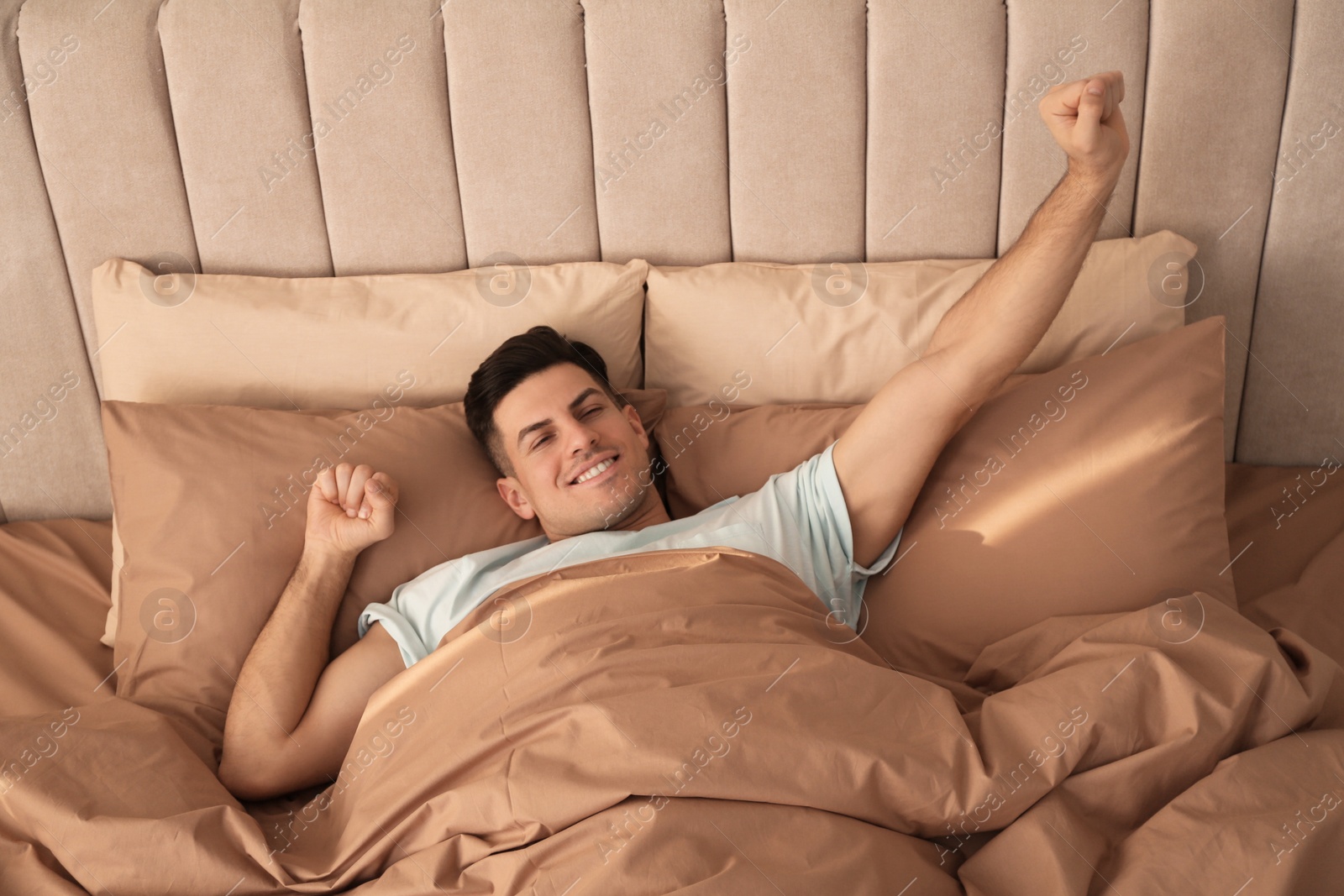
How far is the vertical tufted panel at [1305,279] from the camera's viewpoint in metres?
1.54

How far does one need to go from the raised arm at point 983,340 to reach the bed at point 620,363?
84 millimetres

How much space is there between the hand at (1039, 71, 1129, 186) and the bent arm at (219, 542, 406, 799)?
3.81 ft

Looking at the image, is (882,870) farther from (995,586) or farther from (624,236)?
(624,236)

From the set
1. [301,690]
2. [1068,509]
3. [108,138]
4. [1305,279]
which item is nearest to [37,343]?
[108,138]

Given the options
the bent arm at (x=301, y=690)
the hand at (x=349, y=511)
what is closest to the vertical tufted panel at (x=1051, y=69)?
the hand at (x=349, y=511)

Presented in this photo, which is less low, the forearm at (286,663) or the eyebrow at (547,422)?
the eyebrow at (547,422)

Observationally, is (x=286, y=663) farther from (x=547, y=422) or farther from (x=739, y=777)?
(x=739, y=777)

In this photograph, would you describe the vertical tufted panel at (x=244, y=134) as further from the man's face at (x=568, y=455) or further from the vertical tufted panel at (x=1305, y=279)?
the vertical tufted panel at (x=1305, y=279)

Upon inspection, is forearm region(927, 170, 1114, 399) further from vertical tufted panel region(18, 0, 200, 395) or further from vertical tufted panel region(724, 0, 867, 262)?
vertical tufted panel region(18, 0, 200, 395)

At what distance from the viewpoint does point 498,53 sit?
5.23ft

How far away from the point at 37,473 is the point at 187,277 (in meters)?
0.51

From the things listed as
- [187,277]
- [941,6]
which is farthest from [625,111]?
[187,277]

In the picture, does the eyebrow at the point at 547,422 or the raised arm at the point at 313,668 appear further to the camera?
the eyebrow at the point at 547,422

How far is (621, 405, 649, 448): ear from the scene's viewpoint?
1.54m
